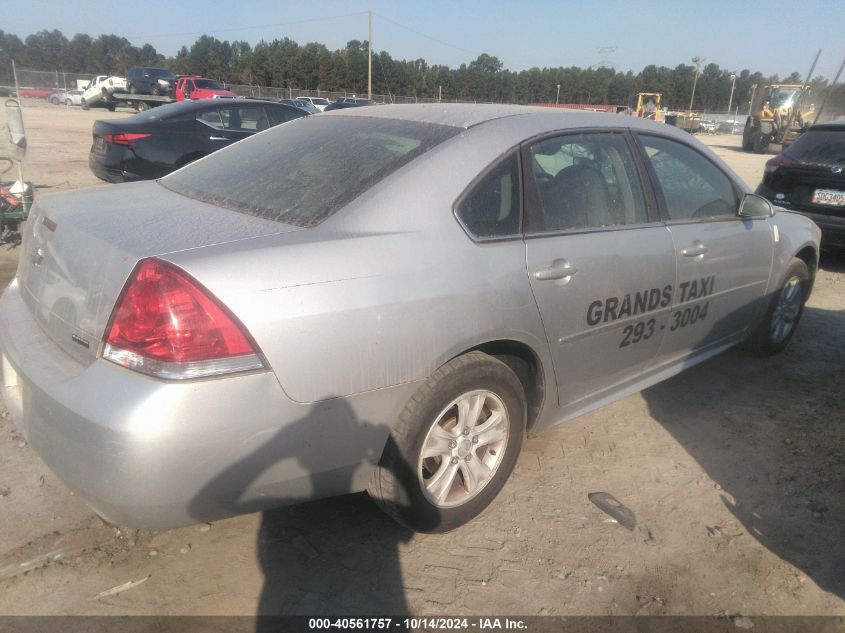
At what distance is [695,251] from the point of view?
327 cm

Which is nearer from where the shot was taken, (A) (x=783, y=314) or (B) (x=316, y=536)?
(B) (x=316, y=536)

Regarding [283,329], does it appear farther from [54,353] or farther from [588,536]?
[588,536]

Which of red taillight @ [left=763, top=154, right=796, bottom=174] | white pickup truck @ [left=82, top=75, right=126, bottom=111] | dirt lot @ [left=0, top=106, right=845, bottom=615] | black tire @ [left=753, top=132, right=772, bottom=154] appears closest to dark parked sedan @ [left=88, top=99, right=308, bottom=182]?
dirt lot @ [left=0, top=106, right=845, bottom=615]

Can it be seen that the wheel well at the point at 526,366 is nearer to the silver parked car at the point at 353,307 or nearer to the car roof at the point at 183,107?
the silver parked car at the point at 353,307

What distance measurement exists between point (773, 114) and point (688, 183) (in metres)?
26.3

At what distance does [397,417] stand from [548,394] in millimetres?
855

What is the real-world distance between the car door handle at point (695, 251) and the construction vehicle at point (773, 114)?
76.2 ft

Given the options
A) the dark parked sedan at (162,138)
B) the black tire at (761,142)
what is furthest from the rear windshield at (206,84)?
the dark parked sedan at (162,138)

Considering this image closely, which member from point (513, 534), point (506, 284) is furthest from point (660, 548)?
point (506, 284)

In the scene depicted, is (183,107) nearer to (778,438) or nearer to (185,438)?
(185,438)

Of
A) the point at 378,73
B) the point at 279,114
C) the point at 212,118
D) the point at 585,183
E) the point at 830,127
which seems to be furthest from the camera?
the point at 378,73

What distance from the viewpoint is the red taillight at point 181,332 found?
5.91 ft

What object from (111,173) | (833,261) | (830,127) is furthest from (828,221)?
(111,173)

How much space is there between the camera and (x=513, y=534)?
2615mm
